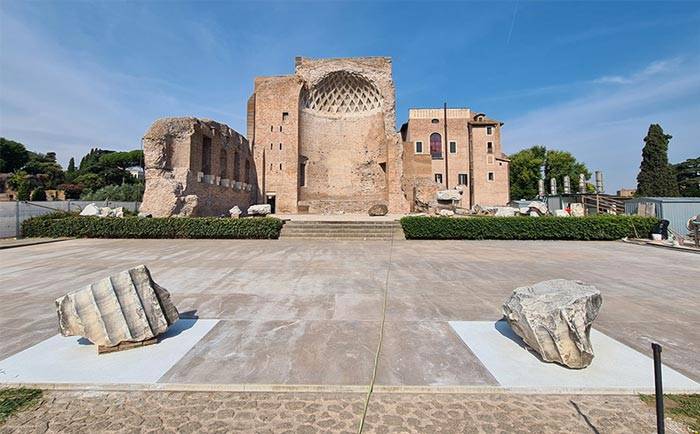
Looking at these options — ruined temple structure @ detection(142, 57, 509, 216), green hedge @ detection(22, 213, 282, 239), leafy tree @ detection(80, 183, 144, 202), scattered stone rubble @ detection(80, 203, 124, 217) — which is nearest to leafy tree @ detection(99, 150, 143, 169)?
leafy tree @ detection(80, 183, 144, 202)

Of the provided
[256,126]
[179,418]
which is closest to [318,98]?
[256,126]

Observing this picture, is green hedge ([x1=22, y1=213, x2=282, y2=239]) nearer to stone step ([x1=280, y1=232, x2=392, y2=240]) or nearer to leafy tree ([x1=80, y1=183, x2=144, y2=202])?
stone step ([x1=280, y1=232, x2=392, y2=240])

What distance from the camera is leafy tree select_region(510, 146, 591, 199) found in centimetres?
4501

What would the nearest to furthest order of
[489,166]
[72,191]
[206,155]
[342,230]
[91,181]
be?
[342,230]
[206,155]
[489,166]
[72,191]
[91,181]

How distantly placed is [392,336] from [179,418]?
2264 millimetres

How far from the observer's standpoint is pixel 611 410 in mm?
2340

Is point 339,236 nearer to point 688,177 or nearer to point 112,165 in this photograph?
point 112,165

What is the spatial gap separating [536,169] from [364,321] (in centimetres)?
5123

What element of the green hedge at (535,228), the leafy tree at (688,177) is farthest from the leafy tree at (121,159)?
the leafy tree at (688,177)

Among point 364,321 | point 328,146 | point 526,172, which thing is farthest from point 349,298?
point 526,172

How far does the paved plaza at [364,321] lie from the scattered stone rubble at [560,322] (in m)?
0.43

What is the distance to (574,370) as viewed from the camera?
9.42 ft

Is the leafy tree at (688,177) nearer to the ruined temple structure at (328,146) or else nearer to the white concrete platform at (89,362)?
the ruined temple structure at (328,146)

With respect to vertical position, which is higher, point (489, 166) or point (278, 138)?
point (278, 138)
